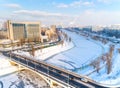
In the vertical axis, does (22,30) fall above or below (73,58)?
above

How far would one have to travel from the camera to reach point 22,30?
217 ft

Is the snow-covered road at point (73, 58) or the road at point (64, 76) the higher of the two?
the road at point (64, 76)

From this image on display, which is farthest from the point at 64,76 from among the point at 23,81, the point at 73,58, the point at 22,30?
the point at 22,30

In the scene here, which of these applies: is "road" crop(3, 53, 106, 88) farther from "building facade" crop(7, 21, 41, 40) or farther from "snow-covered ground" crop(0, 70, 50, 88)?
"building facade" crop(7, 21, 41, 40)

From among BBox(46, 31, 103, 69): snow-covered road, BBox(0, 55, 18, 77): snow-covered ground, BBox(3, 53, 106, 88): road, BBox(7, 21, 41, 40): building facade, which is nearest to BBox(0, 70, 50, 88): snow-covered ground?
BBox(0, 55, 18, 77): snow-covered ground

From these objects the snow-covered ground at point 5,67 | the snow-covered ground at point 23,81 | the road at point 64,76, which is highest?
the road at point 64,76

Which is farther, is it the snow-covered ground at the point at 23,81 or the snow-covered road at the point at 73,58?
the snow-covered road at the point at 73,58

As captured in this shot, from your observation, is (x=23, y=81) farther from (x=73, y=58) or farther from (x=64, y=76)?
(x=73, y=58)

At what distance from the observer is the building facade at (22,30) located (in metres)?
62.2

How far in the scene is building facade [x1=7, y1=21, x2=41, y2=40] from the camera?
6224cm

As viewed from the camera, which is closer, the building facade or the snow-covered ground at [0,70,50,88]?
the snow-covered ground at [0,70,50,88]

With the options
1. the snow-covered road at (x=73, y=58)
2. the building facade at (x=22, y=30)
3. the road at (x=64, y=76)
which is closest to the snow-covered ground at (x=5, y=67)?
the road at (x=64, y=76)

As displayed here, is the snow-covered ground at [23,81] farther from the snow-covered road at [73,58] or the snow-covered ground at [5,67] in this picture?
the snow-covered road at [73,58]

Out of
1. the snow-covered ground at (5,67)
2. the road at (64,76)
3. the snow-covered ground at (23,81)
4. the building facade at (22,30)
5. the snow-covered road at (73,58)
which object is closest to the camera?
the road at (64,76)
